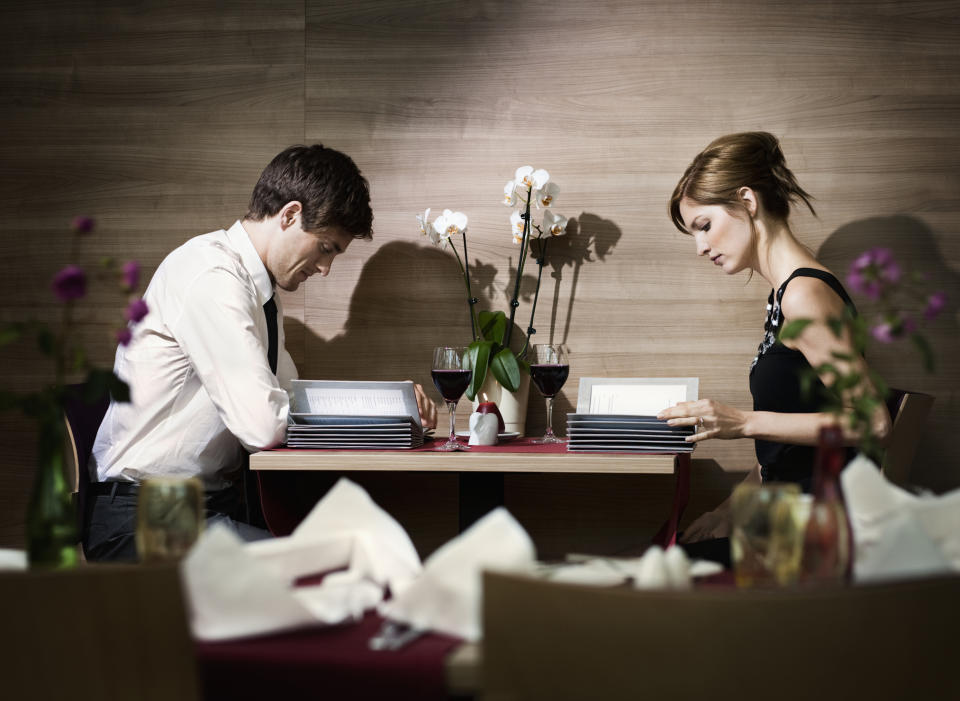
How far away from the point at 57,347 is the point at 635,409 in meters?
1.39

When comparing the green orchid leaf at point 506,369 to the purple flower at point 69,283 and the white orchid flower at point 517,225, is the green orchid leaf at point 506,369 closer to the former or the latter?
the white orchid flower at point 517,225

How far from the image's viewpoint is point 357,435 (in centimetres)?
203

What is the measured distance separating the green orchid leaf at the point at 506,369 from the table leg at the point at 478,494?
0.97 feet

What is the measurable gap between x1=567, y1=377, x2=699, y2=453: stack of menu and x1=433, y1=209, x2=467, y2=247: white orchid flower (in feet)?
2.13

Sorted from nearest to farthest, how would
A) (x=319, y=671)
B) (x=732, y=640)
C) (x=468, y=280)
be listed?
1. (x=732, y=640)
2. (x=319, y=671)
3. (x=468, y=280)

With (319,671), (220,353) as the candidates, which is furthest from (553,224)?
(319,671)

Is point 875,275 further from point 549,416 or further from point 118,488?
point 118,488

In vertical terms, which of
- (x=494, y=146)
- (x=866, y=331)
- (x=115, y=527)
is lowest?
(x=115, y=527)

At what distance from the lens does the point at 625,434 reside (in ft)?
6.39

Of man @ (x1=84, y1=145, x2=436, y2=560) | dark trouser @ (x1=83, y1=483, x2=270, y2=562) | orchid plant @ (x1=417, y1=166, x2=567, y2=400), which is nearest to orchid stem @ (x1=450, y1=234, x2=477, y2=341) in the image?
orchid plant @ (x1=417, y1=166, x2=567, y2=400)

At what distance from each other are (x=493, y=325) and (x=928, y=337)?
1243 mm

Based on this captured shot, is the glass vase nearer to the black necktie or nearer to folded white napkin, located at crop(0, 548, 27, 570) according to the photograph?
folded white napkin, located at crop(0, 548, 27, 570)

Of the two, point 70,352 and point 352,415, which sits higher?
point 70,352

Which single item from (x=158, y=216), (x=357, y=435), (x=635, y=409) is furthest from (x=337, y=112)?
(x=635, y=409)
